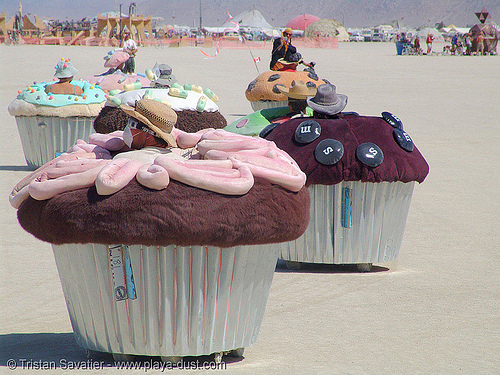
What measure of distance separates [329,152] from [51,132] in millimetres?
5552

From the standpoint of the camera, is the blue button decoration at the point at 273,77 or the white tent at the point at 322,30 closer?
the blue button decoration at the point at 273,77

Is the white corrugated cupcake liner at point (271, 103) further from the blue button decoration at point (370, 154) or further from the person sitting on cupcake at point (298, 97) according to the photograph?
the blue button decoration at point (370, 154)

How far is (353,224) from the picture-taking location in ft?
18.5

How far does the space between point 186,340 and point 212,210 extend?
2.24ft

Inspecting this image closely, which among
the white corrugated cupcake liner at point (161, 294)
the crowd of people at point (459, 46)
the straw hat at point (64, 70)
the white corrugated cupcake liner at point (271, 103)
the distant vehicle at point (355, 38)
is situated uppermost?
the white corrugated cupcake liner at point (161, 294)

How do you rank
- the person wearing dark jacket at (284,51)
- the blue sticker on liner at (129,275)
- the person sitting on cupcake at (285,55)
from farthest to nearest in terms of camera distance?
the person wearing dark jacket at (284,51), the person sitting on cupcake at (285,55), the blue sticker on liner at (129,275)

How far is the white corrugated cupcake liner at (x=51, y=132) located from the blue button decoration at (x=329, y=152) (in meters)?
5.12

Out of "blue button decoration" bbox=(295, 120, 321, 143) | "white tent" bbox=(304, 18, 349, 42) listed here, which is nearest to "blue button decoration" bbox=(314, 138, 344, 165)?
"blue button decoration" bbox=(295, 120, 321, 143)

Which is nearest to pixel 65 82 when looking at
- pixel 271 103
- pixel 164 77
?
pixel 164 77

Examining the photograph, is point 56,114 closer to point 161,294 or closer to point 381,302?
point 381,302

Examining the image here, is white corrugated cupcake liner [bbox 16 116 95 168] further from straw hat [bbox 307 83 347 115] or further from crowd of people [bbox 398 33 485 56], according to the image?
crowd of people [bbox 398 33 485 56]

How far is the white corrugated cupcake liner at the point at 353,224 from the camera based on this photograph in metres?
5.56

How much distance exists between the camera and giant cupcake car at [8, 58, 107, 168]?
32.0 ft

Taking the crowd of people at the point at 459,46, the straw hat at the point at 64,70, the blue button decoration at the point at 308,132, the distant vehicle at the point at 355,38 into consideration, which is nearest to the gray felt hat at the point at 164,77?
the straw hat at the point at 64,70
